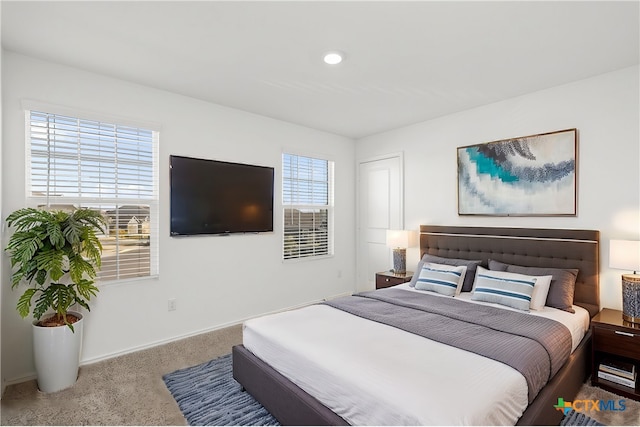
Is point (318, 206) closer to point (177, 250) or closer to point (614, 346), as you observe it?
point (177, 250)

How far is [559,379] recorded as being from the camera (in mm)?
2061

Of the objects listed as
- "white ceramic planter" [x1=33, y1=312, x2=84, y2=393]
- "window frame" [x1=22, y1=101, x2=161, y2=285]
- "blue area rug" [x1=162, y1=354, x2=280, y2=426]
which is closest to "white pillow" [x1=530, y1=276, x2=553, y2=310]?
"blue area rug" [x1=162, y1=354, x2=280, y2=426]

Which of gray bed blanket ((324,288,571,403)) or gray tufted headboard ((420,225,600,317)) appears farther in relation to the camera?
gray tufted headboard ((420,225,600,317))

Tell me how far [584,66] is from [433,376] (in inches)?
114

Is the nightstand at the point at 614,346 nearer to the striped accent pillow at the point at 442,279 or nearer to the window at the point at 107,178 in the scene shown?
the striped accent pillow at the point at 442,279

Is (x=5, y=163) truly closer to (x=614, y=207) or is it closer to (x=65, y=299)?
(x=65, y=299)

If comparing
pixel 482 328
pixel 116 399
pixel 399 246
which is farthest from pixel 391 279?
pixel 116 399

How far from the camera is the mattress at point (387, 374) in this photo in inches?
58.0

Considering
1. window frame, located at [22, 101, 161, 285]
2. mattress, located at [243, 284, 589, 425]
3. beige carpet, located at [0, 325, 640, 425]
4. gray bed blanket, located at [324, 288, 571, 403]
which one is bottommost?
beige carpet, located at [0, 325, 640, 425]

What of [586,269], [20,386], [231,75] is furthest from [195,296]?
[586,269]

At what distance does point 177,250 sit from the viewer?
137 inches

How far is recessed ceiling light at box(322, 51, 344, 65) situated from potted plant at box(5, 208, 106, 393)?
224 cm

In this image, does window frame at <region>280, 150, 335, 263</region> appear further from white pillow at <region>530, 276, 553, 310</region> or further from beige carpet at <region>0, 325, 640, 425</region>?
white pillow at <region>530, 276, 553, 310</region>

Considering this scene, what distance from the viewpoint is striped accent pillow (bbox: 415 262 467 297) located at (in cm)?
331
